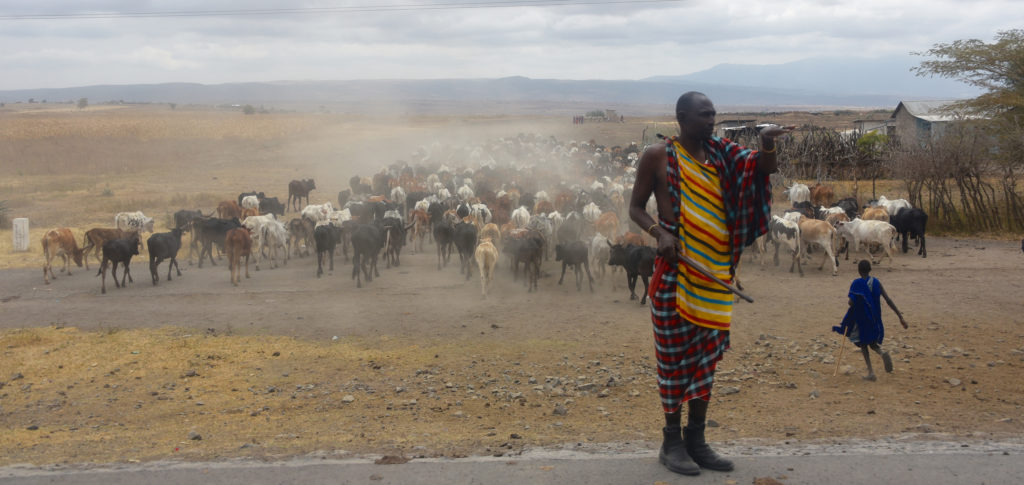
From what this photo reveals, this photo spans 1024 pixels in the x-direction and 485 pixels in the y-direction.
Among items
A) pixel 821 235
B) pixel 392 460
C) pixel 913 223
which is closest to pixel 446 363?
pixel 392 460

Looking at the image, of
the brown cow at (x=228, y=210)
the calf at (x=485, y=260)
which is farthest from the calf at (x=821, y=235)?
the brown cow at (x=228, y=210)

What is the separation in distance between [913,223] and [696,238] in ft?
47.8

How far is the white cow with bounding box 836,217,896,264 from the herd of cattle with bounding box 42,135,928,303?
0.02m

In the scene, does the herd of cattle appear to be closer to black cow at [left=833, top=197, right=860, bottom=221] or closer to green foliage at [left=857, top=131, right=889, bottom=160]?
black cow at [left=833, top=197, right=860, bottom=221]

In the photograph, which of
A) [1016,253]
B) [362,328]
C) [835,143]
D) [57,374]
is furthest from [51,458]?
[835,143]

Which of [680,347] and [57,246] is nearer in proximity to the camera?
[680,347]

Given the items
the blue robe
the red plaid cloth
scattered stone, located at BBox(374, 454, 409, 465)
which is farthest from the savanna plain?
the red plaid cloth

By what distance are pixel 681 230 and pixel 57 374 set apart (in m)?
7.62

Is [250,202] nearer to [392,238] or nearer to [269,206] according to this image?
[269,206]

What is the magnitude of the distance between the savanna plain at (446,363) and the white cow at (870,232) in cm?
50

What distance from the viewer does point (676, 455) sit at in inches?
177

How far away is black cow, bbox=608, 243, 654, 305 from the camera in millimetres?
12398

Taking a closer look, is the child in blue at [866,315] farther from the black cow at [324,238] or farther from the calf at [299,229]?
the calf at [299,229]

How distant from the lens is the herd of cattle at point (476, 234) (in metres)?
14.3
